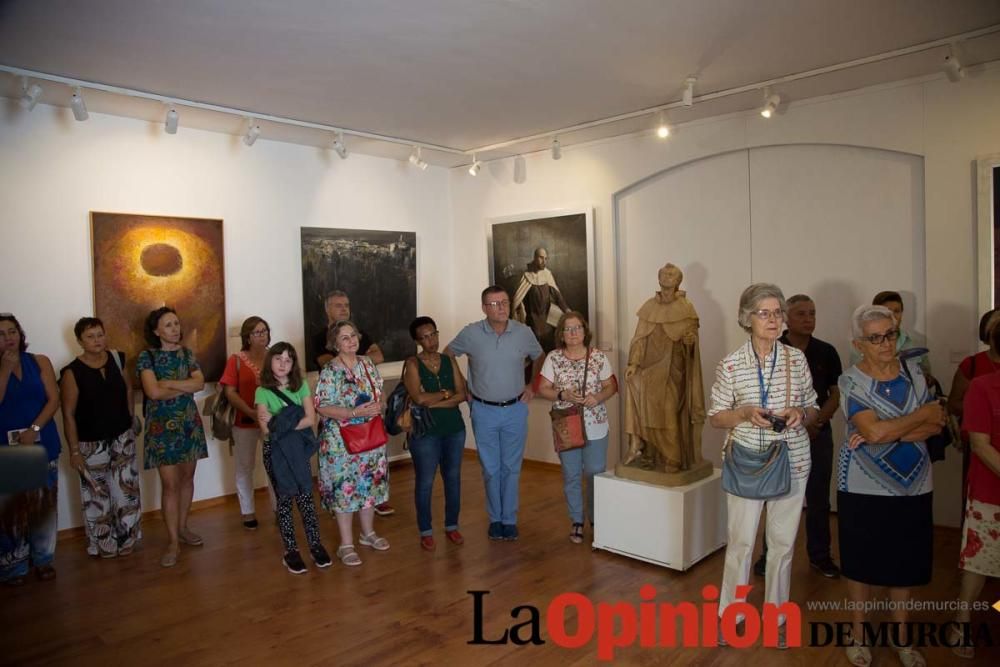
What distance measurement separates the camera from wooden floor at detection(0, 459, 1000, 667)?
3266 millimetres

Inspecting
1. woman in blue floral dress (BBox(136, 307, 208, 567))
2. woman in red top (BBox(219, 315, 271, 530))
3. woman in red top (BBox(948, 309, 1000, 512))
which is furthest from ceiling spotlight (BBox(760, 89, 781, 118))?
woman in blue floral dress (BBox(136, 307, 208, 567))

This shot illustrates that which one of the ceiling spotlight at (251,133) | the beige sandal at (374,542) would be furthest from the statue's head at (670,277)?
the ceiling spotlight at (251,133)

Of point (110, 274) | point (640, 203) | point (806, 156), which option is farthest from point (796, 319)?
point (110, 274)

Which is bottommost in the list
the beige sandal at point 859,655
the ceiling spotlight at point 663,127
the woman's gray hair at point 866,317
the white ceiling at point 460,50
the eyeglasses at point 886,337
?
the beige sandal at point 859,655

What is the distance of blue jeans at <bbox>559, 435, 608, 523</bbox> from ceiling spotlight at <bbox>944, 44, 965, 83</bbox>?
122 inches

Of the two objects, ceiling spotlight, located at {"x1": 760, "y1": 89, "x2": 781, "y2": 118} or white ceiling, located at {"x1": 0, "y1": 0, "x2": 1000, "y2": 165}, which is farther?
ceiling spotlight, located at {"x1": 760, "y1": 89, "x2": 781, "y2": 118}

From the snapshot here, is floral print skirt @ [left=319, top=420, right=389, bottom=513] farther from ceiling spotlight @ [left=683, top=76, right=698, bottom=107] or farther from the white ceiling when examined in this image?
ceiling spotlight @ [left=683, top=76, right=698, bottom=107]

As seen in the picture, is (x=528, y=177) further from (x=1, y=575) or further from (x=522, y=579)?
(x=1, y=575)

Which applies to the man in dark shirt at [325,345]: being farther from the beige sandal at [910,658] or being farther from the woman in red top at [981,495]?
the woman in red top at [981,495]

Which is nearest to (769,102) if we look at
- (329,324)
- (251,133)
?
(329,324)

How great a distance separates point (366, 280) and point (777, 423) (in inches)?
188

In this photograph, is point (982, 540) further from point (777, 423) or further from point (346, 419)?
point (346, 419)

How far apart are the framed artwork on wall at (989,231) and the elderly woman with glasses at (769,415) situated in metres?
2.28

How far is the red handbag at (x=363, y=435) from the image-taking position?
4254 mm
